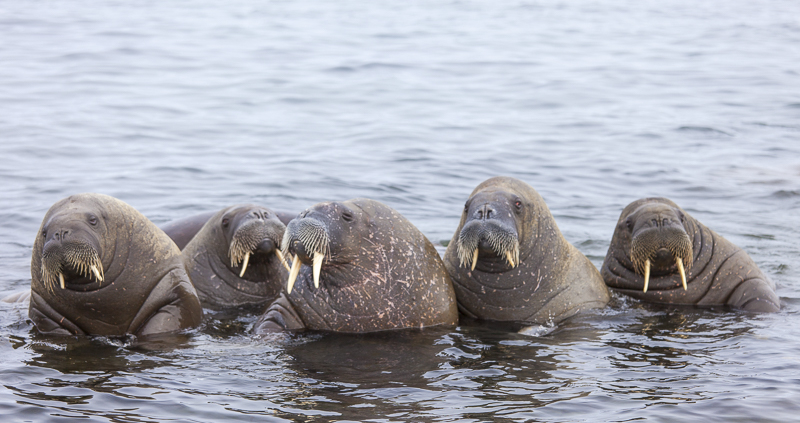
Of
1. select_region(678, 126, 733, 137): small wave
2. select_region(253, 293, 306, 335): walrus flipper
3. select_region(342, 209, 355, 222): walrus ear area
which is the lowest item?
select_region(253, 293, 306, 335): walrus flipper

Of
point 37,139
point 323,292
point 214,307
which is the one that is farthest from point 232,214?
point 37,139

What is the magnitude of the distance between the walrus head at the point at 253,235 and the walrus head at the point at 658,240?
290cm

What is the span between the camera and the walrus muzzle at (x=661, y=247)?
7.10 metres

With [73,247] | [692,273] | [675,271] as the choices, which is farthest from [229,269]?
[692,273]

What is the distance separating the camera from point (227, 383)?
5.71 metres

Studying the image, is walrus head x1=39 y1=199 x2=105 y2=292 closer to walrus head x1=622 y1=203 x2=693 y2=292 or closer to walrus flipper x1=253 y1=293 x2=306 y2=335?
walrus flipper x1=253 y1=293 x2=306 y2=335

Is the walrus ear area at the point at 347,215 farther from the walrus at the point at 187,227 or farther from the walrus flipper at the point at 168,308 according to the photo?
the walrus at the point at 187,227

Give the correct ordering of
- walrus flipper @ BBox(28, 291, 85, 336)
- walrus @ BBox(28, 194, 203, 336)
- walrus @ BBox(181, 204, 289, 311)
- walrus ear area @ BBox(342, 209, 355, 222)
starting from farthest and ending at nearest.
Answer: walrus @ BBox(181, 204, 289, 311) → walrus flipper @ BBox(28, 291, 85, 336) → walrus ear area @ BBox(342, 209, 355, 222) → walrus @ BBox(28, 194, 203, 336)

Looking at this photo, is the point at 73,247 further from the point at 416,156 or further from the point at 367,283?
the point at 416,156

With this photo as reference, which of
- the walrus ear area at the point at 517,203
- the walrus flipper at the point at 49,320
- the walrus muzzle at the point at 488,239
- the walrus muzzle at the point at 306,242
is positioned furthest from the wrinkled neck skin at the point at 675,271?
the walrus flipper at the point at 49,320

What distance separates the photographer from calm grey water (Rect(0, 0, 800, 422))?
18.4 feet

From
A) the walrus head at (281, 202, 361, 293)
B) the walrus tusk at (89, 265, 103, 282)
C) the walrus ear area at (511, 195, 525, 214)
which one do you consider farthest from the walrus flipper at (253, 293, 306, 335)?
the walrus ear area at (511, 195, 525, 214)

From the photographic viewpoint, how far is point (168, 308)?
6695mm

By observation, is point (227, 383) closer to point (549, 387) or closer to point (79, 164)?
point (549, 387)
